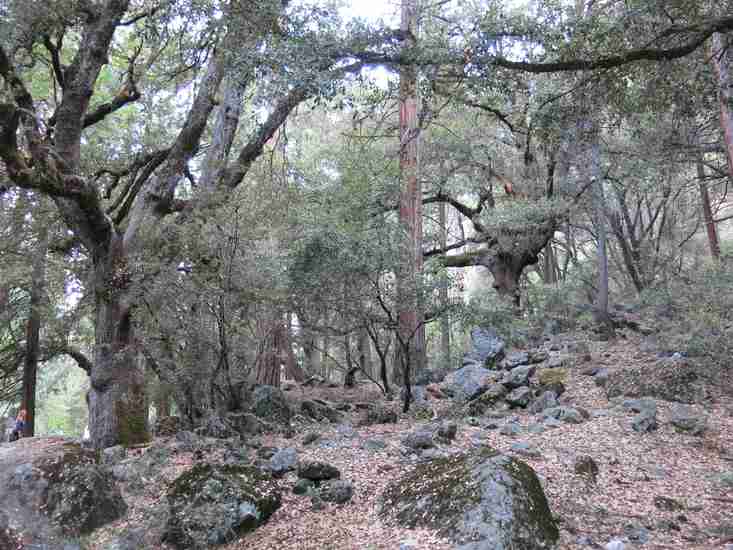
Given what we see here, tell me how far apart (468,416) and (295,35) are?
496 centimetres

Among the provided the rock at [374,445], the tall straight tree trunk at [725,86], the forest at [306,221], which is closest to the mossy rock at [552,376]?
the forest at [306,221]

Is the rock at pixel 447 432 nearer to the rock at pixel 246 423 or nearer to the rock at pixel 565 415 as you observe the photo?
the rock at pixel 565 415

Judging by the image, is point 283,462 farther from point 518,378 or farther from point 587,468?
point 518,378

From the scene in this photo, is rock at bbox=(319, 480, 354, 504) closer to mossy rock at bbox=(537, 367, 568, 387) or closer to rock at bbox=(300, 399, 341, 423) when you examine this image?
rock at bbox=(300, 399, 341, 423)

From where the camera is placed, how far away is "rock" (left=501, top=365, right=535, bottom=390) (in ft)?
25.3

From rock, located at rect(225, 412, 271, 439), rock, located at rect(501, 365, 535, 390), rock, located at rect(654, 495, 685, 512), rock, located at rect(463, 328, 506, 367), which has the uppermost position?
rock, located at rect(463, 328, 506, 367)

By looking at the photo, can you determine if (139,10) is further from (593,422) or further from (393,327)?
(593,422)

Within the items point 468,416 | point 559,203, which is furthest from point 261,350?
point 559,203

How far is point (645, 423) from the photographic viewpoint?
19.1ft

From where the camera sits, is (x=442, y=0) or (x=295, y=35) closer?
(x=295, y=35)

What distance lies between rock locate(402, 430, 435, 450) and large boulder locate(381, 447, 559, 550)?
110cm

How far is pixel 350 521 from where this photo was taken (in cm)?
411

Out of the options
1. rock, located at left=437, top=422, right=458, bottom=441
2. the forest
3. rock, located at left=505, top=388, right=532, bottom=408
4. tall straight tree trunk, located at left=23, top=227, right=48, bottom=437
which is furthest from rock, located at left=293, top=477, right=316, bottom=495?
tall straight tree trunk, located at left=23, top=227, right=48, bottom=437

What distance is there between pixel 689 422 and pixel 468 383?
9.36ft
